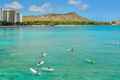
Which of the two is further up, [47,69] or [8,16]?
[8,16]

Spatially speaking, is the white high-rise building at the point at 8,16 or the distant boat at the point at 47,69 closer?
the distant boat at the point at 47,69

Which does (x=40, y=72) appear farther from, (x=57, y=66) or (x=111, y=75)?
(x=111, y=75)

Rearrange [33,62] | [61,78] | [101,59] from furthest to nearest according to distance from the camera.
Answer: [101,59] → [33,62] → [61,78]

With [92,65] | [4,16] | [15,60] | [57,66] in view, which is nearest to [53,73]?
[57,66]

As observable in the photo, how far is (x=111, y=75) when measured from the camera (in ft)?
55.3

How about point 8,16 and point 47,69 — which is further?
point 8,16

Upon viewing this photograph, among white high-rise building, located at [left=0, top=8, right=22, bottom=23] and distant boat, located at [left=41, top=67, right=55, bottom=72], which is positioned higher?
white high-rise building, located at [left=0, top=8, right=22, bottom=23]

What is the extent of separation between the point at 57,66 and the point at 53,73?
2.24 m

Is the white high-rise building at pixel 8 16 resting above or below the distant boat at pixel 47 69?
above

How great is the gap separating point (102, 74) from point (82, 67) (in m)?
2.21

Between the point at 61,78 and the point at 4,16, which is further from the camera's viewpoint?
the point at 4,16

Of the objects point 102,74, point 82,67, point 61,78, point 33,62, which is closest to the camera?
point 61,78

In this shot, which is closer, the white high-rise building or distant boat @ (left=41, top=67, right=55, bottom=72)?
distant boat @ (left=41, top=67, right=55, bottom=72)

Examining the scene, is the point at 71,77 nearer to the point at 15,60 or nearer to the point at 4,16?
the point at 15,60
